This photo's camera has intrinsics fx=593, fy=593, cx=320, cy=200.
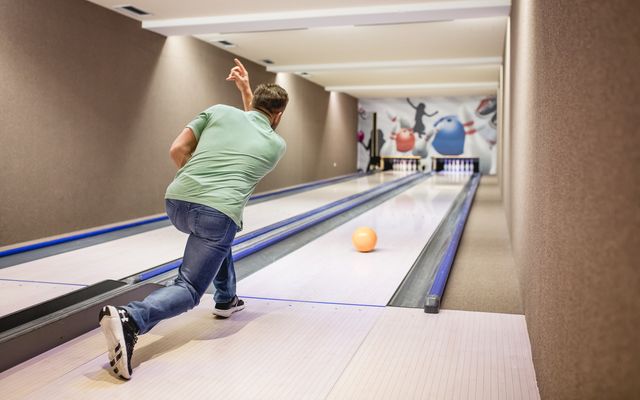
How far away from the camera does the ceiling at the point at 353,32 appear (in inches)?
247

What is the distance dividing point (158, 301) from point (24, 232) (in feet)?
12.3

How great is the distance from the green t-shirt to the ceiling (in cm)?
400

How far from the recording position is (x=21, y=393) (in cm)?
209

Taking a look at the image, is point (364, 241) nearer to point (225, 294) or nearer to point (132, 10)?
point (225, 294)

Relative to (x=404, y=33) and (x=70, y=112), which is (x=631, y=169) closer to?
(x=70, y=112)

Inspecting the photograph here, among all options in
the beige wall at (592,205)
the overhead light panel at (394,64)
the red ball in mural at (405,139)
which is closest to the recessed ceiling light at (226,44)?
the overhead light panel at (394,64)

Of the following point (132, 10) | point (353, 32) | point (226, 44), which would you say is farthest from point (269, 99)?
point (226, 44)

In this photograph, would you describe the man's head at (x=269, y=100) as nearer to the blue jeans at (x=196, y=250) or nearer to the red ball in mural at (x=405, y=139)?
the blue jeans at (x=196, y=250)

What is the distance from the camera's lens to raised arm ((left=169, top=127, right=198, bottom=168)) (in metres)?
2.46

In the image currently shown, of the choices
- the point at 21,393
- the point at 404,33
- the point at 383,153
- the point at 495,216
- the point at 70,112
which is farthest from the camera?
the point at 383,153

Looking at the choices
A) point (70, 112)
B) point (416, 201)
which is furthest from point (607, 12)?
point (416, 201)

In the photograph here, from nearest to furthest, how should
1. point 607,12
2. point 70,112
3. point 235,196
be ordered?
point 607,12
point 235,196
point 70,112

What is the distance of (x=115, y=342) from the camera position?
214 centimetres

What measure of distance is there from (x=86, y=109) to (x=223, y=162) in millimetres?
4340
